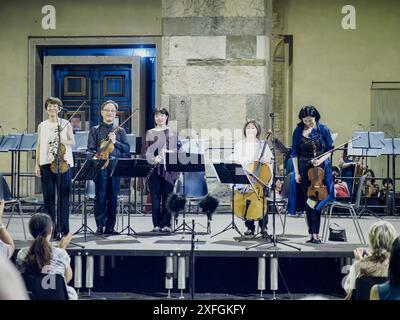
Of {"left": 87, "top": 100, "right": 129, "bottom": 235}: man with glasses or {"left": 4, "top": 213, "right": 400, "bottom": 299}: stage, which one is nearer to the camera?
{"left": 4, "top": 213, "right": 400, "bottom": 299}: stage

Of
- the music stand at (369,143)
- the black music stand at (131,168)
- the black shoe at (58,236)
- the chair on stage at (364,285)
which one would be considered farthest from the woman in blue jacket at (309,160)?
the chair on stage at (364,285)

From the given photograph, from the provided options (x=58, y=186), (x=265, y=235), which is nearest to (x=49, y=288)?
(x=58, y=186)

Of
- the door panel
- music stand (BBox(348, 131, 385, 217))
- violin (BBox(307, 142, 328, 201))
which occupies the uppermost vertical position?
the door panel

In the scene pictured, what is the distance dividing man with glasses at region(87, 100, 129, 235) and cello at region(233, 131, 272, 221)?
1384 millimetres

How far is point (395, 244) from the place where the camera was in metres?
3.63

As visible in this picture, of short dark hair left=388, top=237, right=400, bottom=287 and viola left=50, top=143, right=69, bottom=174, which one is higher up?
viola left=50, top=143, right=69, bottom=174

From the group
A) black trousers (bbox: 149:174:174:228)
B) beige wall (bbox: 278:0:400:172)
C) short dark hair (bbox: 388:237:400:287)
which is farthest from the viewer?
beige wall (bbox: 278:0:400:172)

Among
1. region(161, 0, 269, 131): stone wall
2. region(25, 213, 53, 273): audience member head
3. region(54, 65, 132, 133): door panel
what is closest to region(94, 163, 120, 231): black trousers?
region(161, 0, 269, 131): stone wall

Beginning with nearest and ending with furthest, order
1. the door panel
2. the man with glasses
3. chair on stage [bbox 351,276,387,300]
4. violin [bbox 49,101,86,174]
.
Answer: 1. chair on stage [bbox 351,276,387,300]
2. violin [bbox 49,101,86,174]
3. the man with glasses
4. the door panel

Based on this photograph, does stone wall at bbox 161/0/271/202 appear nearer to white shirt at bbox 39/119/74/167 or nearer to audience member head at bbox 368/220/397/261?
white shirt at bbox 39/119/74/167

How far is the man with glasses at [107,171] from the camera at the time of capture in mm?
8359

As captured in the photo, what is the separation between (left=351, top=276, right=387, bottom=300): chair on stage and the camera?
439cm
